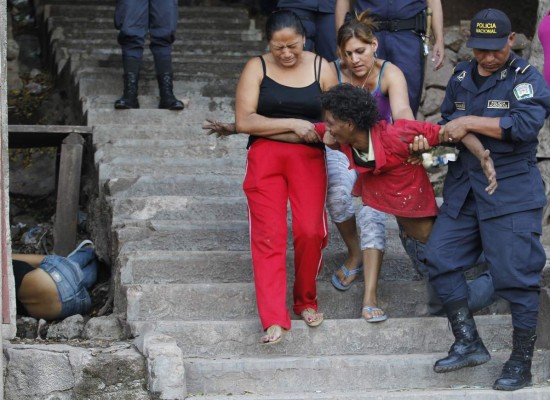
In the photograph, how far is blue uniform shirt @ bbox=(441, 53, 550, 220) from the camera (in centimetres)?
519

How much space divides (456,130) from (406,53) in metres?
1.27

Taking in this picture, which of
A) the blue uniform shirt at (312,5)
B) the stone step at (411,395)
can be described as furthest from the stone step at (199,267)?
the blue uniform shirt at (312,5)

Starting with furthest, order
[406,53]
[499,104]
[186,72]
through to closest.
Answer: [186,72] < [406,53] < [499,104]

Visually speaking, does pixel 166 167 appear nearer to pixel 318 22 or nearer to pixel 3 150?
pixel 318 22

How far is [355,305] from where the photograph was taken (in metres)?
6.08

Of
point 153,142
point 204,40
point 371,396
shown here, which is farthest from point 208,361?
point 204,40

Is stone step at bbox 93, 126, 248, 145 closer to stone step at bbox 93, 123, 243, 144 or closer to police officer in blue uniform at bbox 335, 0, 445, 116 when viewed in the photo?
stone step at bbox 93, 123, 243, 144

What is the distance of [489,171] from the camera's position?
5.10 metres

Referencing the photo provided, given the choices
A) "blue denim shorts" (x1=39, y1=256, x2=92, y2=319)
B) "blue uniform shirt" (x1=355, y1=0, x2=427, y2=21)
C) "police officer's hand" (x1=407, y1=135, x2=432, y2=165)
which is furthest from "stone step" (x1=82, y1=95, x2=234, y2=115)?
"police officer's hand" (x1=407, y1=135, x2=432, y2=165)

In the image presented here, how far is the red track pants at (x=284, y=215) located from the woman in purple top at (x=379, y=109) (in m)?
0.21

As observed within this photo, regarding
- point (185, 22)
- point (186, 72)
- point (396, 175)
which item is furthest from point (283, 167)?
point (185, 22)

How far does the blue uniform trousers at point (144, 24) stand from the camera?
7.61 meters

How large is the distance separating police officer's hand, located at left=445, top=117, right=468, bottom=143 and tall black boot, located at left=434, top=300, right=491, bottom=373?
772mm

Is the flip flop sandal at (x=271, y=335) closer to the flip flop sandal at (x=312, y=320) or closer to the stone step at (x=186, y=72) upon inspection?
the flip flop sandal at (x=312, y=320)
